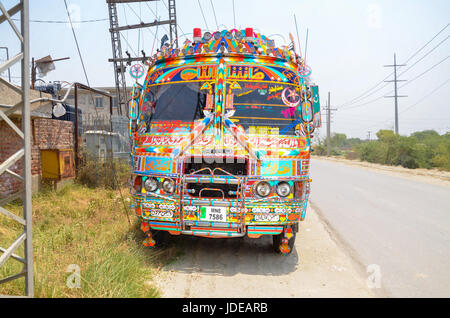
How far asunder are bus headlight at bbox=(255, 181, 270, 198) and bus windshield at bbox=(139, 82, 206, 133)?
1197mm

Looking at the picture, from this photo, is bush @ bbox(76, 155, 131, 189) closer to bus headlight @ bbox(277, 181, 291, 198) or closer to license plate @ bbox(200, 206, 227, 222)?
license plate @ bbox(200, 206, 227, 222)

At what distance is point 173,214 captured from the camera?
4.25 metres

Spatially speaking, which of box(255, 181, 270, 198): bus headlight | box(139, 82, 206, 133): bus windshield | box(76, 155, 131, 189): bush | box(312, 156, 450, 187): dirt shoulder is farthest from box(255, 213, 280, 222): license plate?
box(312, 156, 450, 187): dirt shoulder

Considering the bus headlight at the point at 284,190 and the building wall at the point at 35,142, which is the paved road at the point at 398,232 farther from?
the building wall at the point at 35,142

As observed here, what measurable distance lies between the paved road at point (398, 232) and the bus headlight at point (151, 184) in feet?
9.38

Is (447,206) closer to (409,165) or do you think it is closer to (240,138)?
(240,138)

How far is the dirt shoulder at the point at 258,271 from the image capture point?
12.2ft

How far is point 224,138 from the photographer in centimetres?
440

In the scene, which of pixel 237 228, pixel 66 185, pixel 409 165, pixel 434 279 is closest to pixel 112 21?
pixel 66 185

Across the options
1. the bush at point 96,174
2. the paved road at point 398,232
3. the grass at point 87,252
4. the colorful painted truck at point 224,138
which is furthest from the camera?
the bush at point 96,174

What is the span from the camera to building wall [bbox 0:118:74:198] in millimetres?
7348

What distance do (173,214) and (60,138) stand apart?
6040mm

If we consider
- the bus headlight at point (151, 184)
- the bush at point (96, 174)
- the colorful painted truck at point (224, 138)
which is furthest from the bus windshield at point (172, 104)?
the bush at point (96, 174)
